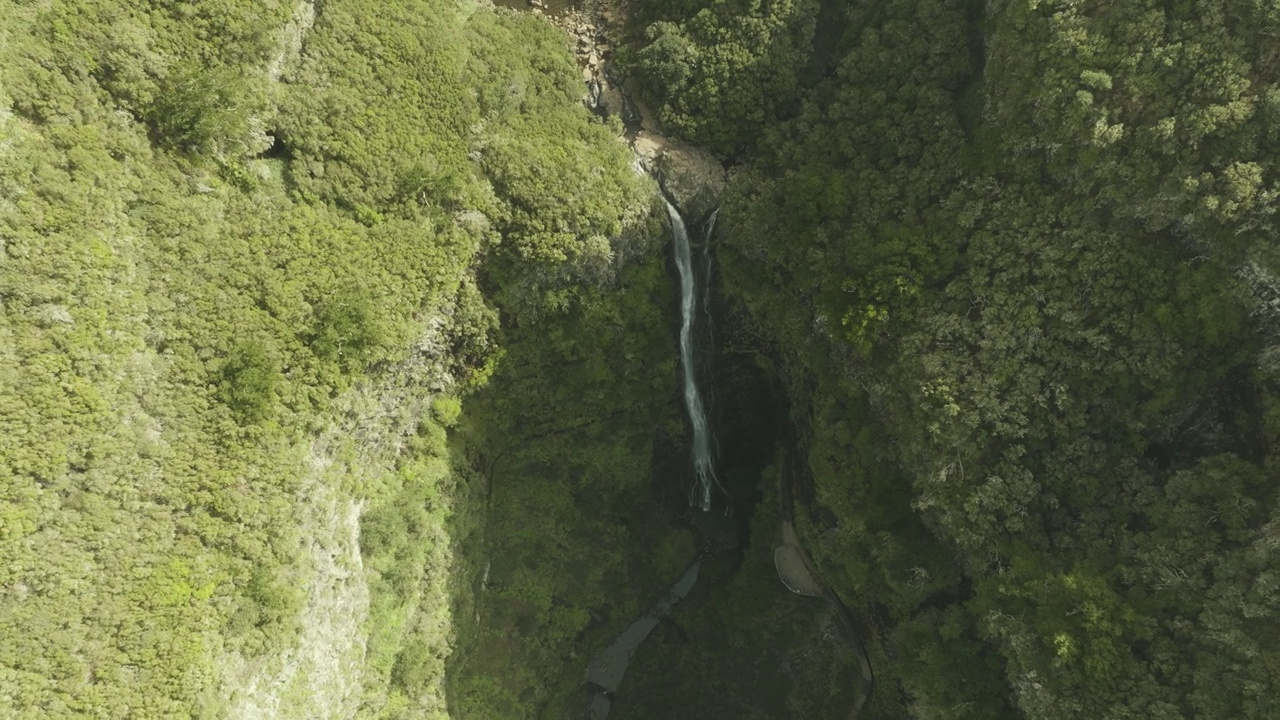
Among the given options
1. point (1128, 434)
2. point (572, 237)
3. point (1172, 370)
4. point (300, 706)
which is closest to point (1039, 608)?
point (1128, 434)

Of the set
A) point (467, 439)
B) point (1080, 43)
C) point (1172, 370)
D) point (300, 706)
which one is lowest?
point (300, 706)

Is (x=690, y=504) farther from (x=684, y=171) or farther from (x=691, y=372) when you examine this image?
(x=684, y=171)

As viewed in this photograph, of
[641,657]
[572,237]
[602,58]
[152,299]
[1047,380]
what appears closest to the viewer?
[152,299]

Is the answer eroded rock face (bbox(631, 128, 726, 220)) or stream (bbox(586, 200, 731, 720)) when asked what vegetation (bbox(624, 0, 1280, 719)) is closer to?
eroded rock face (bbox(631, 128, 726, 220))

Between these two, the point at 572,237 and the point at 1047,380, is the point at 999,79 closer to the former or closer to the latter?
the point at 1047,380

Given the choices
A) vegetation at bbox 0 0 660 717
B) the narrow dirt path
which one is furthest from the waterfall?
the narrow dirt path
